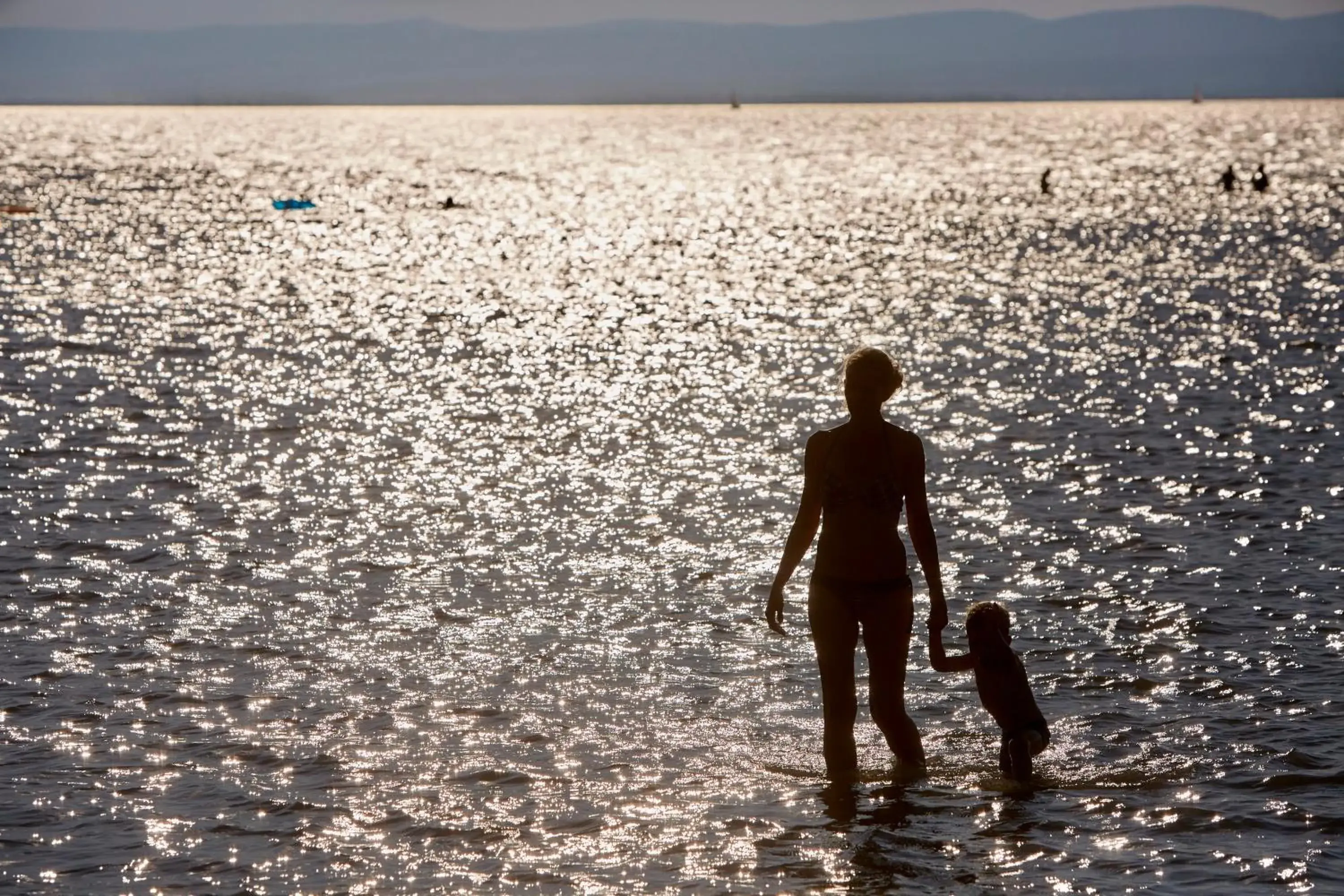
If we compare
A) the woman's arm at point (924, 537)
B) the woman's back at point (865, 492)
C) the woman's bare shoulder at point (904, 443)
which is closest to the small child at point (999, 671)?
the woman's arm at point (924, 537)

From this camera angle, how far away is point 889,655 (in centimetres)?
825

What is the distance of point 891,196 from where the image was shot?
9506 centimetres

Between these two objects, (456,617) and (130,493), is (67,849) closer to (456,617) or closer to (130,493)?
(456,617)

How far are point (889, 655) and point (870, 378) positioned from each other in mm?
1421

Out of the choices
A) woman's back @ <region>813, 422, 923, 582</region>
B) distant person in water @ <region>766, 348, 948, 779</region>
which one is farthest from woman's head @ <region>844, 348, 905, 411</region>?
woman's back @ <region>813, 422, 923, 582</region>

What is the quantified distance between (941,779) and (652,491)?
873cm

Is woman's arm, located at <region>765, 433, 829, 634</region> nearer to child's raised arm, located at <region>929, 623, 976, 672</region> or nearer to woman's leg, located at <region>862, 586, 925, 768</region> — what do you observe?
woman's leg, located at <region>862, 586, 925, 768</region>

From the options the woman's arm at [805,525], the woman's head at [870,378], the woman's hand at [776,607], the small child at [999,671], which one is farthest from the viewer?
the small child at [999,671]

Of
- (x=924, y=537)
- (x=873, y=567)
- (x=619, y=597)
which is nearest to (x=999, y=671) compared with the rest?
(x=924, y=537)

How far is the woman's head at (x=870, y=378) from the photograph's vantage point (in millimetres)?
7906

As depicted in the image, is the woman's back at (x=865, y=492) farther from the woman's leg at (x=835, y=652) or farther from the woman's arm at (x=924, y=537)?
the woman's leg at (x=835, y=652)

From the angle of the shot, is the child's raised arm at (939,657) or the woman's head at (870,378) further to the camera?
the child's raised arm at (939,657)

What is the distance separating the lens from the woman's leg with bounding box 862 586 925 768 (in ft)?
26.7

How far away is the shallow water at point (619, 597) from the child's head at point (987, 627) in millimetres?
901
